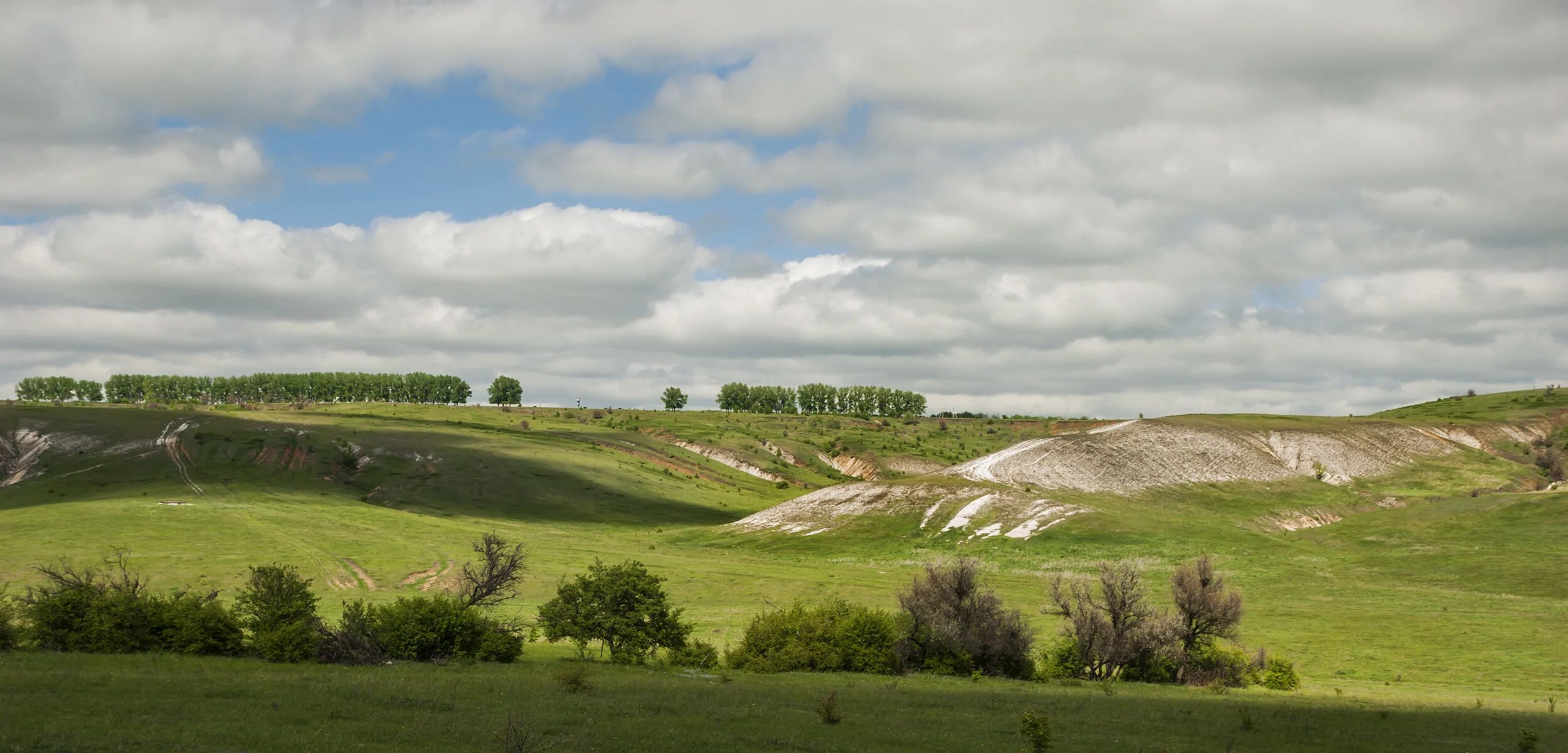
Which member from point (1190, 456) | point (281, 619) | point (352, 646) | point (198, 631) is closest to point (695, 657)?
Result: point (352, 646)

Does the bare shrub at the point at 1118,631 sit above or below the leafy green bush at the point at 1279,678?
above

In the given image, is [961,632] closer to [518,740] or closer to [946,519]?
[518,740]

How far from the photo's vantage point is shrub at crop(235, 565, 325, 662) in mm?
43094

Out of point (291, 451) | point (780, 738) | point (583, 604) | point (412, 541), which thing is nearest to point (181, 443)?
point (291, 451)

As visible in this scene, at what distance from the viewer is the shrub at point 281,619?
43.1m

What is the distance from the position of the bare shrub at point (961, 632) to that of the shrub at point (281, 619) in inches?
1134

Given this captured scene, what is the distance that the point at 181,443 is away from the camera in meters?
157

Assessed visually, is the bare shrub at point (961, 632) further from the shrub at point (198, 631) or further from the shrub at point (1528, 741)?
the shrub at point (198, 631)

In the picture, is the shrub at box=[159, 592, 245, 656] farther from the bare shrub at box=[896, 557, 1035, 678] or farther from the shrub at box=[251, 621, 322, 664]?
the bare shrub at box=[896, 557, 1035, 678]

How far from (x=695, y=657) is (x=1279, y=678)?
30.6 m

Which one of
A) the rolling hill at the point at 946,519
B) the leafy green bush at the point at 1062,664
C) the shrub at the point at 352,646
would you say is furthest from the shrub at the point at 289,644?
the leafy green bush at the point at 1062,664

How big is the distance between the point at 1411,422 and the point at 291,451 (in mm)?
179739

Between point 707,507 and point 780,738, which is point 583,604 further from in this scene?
point 707,507

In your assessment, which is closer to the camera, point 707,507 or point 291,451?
point 291,451
